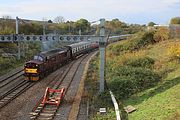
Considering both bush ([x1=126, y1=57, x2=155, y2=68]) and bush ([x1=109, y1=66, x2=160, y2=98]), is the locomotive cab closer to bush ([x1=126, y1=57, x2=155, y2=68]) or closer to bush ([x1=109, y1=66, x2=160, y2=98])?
bush ([x1=126, y1=57, x2=155, y2=68])

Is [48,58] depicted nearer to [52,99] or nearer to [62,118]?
[52,99]

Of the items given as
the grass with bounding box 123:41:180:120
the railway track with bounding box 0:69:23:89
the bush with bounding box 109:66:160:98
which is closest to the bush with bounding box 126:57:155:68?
the bush with bounding box 109:66:160:98

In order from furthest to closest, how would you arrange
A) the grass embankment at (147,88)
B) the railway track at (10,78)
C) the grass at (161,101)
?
the railway track at (10,78) < the grass embankment at (147,88) < the grass at (161,101)

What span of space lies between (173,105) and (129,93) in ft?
20.6

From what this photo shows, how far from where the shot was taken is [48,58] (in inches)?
1355

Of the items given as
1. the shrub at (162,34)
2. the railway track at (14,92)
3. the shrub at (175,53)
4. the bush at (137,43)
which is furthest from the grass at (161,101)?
the shrub at (162,34)

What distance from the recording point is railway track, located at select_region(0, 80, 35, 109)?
22.6 metres

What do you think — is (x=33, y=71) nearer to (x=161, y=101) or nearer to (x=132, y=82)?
(x=132, y=82)

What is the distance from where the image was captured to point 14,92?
83.5 ft

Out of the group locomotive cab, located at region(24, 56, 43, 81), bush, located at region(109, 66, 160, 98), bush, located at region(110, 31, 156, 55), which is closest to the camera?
bush, located at region(109, 66, 160, 98)

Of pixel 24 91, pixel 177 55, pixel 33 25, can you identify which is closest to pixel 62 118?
pixel 24 91

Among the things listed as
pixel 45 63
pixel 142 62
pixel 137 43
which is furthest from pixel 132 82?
pixel 137 43

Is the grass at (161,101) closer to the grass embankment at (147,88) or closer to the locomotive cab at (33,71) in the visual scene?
the grass embankment at (147,88)

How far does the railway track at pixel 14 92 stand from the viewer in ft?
74.0
